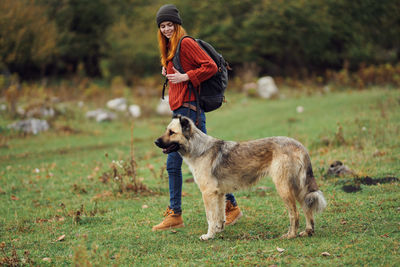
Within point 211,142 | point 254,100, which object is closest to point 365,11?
point 254,100

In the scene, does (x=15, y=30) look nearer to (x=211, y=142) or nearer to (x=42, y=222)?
(x=42, y=222)

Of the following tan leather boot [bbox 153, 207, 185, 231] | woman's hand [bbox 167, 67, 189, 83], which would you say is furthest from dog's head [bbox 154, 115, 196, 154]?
tan leather boot [bbox 153, 207, 185, 231]

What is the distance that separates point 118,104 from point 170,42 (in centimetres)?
1417

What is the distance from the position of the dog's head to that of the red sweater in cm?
A: 41

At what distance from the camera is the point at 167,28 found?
5363 mm

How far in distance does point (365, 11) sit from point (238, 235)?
23557 mm

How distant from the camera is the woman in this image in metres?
5.25

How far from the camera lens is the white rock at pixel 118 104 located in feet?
61.8

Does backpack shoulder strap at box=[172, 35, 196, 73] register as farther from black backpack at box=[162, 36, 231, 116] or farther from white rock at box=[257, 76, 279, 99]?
white rock at box=[257, 76, 279, 99]

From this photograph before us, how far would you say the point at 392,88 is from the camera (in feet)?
59.7

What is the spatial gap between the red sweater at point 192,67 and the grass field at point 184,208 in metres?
1.84

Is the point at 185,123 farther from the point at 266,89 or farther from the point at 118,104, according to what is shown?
the point at 266,89

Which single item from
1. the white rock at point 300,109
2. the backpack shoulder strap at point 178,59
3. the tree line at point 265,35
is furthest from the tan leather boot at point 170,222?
the tree line at point 265,35

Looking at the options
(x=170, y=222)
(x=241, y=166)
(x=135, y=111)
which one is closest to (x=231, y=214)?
(x=170, y=222)
